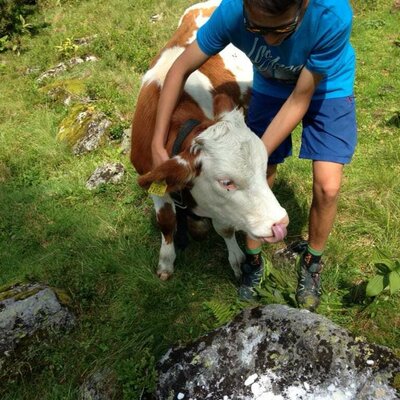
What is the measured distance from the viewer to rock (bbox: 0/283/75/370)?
9.53ft

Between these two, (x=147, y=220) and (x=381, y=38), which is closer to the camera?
(x=147, y=220)

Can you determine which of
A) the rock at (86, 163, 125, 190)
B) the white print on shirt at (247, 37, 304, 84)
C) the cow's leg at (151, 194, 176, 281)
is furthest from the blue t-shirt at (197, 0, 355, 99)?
the rock at (86, 163, 125, 190)

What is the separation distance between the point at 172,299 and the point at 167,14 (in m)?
7.21

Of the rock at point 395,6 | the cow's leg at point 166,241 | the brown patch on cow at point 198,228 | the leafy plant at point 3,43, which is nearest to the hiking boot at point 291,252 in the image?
the brown patch on cow at point 198,228

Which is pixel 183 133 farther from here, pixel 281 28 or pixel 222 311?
pixel 222 311

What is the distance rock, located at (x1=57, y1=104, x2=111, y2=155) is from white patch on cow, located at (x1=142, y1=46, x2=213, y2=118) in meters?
2.17

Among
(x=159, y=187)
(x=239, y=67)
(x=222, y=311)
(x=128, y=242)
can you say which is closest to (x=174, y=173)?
(x=159, y=187)

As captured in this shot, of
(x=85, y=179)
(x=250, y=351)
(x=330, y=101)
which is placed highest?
(x=330, y=101)

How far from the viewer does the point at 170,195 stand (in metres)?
3.25

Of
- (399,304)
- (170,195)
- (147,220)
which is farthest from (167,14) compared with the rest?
(399,304)

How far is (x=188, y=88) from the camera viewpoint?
3326 millimetres

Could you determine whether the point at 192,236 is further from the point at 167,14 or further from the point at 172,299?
the point at 167,14

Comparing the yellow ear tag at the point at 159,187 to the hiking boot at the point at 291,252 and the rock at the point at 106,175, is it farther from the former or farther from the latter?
the rock at the point at 106,175

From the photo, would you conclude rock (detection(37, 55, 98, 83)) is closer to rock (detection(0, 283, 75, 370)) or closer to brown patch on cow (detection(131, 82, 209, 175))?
brown patch on cow (detection(131, 82, 209, 175))
